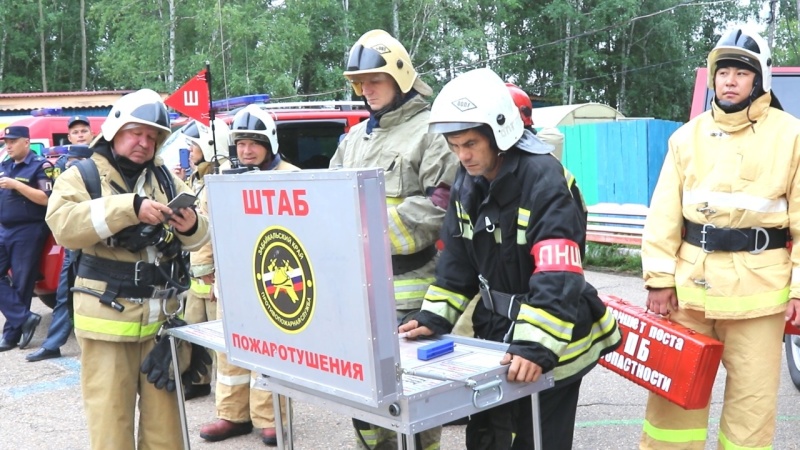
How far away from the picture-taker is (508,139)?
9.39 feet

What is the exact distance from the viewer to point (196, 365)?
13.2 feet

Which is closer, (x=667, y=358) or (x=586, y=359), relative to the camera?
(x=586, y=359)

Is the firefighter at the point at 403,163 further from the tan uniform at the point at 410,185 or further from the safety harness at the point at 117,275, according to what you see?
the safety harness at the point at 117,275

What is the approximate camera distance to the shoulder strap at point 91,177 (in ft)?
12.1

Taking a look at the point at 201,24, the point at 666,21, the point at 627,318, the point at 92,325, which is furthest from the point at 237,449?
the point at 666,21

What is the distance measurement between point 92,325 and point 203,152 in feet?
7.91

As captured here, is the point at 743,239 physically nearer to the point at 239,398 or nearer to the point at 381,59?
the point at 381,59

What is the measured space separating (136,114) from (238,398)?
2221 millimetres

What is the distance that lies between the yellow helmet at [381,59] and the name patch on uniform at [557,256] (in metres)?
1.33

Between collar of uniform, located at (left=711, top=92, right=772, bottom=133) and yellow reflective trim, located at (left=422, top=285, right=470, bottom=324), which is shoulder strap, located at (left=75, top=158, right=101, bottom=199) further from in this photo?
collar of uniform, located at (left=711, top=92, right=772, bottom=133)

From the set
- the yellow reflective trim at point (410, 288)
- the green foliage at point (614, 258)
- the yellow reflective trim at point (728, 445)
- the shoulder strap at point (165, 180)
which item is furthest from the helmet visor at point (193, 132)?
the green foliage at point (614, 258)

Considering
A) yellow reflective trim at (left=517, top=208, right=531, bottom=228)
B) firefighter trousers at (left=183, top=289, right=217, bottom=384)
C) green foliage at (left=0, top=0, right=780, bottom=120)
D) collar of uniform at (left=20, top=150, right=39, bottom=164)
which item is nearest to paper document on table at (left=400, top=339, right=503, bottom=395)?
yellow reflective trim at (left=517, top=208, right=531, bottom=228)

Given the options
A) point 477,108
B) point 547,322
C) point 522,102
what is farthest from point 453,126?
point 522,102

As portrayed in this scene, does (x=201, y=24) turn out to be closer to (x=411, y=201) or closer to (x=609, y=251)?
(x=609, y=251)
